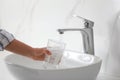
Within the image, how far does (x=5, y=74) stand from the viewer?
1485mm

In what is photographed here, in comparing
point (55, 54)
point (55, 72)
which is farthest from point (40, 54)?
point (55, 72)

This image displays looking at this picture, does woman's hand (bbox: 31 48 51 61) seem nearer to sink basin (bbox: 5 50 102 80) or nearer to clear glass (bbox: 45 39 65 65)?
clear glass (bbox: 45 39 65 65)

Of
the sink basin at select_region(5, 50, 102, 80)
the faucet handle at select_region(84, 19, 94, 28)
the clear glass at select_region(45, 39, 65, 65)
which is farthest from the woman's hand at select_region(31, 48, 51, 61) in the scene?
the faucet handle at select_region(84, 19, 94, 28)

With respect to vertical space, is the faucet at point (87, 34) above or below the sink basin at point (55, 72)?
above

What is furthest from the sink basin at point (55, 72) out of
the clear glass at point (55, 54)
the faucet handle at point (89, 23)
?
the faucet handle at point (89, 23)

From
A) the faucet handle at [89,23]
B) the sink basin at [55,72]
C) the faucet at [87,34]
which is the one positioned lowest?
the sink basin at [55,72]

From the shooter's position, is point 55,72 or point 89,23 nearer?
point 55,72

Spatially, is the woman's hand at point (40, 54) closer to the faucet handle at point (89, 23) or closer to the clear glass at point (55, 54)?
the clear glass at point (55, 54)

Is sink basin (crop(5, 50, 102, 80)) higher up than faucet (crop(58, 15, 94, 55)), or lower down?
lower down

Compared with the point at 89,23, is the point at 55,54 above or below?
below

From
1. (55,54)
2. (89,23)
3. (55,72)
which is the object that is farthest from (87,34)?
(55,72)

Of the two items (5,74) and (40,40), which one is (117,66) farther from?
(5,74)

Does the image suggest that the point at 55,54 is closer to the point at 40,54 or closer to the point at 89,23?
the point at 40,54

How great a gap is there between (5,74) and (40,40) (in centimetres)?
31
